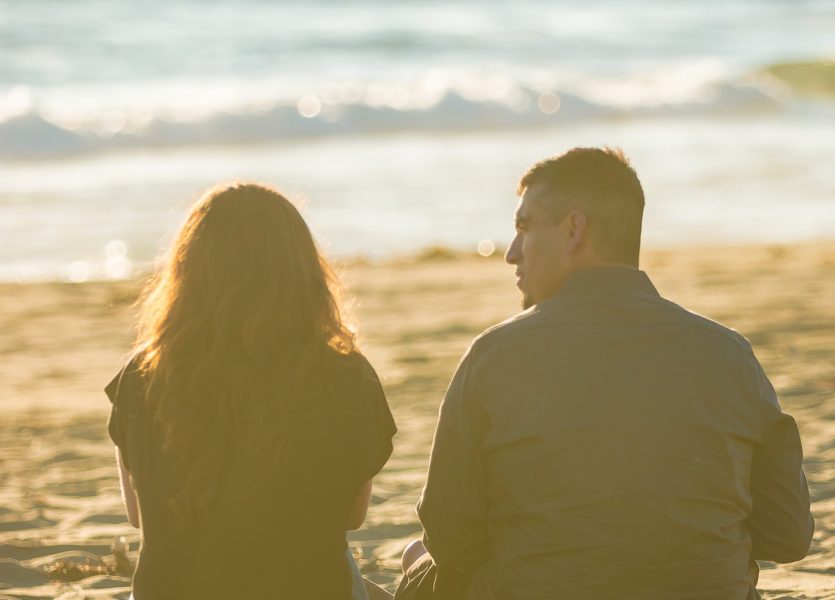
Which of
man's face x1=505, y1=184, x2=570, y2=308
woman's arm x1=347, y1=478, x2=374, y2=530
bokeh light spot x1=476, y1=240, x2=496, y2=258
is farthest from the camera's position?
bokeh light spot x1=476, y1=240, x2=496, y2=258

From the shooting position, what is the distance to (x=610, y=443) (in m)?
2.68

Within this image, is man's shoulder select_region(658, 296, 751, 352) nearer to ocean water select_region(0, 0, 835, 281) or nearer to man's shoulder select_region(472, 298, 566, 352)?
man's shoulder select_region(472, 298, 566, 352)

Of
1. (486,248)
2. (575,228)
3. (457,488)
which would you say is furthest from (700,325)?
(486,248)

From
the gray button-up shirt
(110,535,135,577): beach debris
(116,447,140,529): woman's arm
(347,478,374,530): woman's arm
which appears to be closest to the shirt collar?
the gray button-up shirt

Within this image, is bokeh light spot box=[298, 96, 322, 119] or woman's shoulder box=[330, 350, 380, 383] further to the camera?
bokeh light spot box=[298, 96, 322, 119]

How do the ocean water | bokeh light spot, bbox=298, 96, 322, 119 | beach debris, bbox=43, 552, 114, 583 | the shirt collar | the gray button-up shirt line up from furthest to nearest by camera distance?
bokeh light spot, bbox=298, 96, 322, 119
the ocean water
beach debris, bbox=43, 552, 114, 583
the shirt collar
the gray button-up shirt

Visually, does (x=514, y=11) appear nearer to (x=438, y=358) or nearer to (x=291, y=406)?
(x=438, y=358)

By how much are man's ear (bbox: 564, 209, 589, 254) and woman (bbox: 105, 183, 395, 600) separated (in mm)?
556

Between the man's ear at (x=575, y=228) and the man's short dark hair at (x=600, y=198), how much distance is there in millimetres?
11

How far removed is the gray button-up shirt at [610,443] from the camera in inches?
106

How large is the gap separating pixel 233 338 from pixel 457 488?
59 cm

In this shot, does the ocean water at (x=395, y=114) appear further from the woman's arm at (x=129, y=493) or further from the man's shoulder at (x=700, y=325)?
the man's shoulder at (x=700, y=325)

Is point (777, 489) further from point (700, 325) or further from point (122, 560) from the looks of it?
point (122, 560)

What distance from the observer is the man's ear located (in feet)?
9.48
